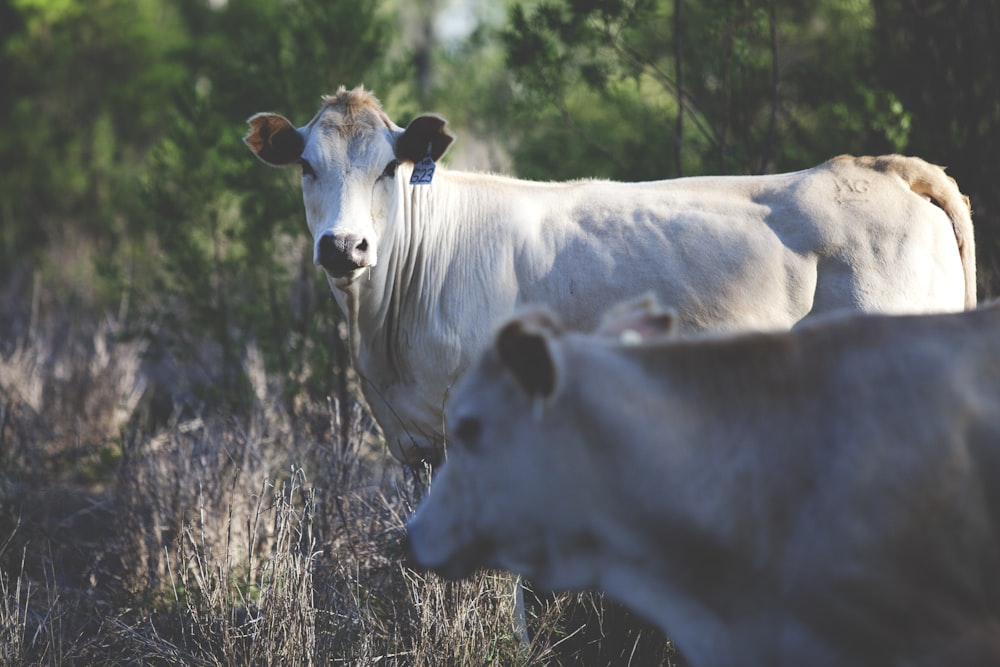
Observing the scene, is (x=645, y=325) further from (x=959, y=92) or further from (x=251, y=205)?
(x=959, y=92)

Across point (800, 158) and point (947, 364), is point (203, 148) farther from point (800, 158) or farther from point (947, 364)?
point (947, 364)

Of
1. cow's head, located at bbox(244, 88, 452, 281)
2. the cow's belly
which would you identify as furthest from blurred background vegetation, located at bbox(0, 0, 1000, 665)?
the cow's belly

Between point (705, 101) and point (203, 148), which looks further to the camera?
Result: point (705, 101)

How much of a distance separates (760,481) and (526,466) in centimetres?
69

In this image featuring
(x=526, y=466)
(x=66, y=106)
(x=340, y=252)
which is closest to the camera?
(x=526, y=466)

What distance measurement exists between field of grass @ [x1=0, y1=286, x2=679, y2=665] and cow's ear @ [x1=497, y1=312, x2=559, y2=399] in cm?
147

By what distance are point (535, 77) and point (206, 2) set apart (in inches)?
679

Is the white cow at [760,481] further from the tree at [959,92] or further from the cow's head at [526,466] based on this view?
the tree at [959,92]

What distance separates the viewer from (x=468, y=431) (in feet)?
10.3

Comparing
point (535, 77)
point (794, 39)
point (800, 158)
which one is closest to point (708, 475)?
point (535, 77)

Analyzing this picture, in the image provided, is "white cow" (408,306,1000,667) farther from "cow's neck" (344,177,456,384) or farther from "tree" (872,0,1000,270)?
"tree" (872,0,1000,270)

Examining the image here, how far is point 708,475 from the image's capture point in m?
2.94

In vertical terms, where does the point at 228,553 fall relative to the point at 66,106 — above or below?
below

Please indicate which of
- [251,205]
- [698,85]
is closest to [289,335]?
[251,205]
